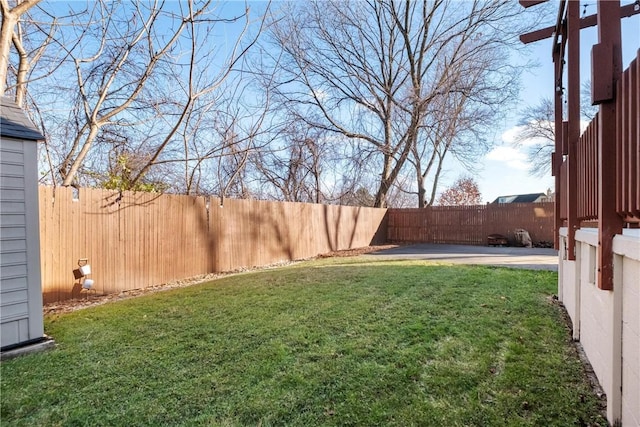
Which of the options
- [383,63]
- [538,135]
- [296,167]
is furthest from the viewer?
[538,135]

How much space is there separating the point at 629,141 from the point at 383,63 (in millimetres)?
14963

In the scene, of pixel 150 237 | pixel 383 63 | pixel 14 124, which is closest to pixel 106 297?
pixel 150 237

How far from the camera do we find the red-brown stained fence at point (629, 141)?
1309 millimetres

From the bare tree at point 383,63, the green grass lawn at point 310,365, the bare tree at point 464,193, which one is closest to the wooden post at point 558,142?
the green grass lawn at point 310,365

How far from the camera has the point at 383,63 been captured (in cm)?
1484

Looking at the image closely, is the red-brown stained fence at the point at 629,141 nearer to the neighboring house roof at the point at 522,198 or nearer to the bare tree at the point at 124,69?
the bare tree at the point at 124,69

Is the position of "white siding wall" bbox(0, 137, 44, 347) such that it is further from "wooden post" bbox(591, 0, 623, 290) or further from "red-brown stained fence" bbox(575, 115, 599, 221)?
"red-brown stained fence" bbox(575, 115, 599, 221)

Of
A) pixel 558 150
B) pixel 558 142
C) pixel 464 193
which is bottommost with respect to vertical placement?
pixel 558 150

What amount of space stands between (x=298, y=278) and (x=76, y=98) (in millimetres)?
5439

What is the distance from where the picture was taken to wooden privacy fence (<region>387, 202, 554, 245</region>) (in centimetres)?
1222

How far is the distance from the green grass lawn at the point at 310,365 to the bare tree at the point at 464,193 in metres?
23.7

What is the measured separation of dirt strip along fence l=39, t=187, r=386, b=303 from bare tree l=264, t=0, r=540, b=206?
22.5ft

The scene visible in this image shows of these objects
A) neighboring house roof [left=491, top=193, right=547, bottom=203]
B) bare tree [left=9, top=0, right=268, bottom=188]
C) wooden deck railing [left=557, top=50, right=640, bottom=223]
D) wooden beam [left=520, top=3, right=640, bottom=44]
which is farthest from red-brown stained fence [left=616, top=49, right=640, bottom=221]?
neighboring house roof [left=491, top=193, right=547, bottom=203]

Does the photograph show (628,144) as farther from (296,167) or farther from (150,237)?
(296,167)
